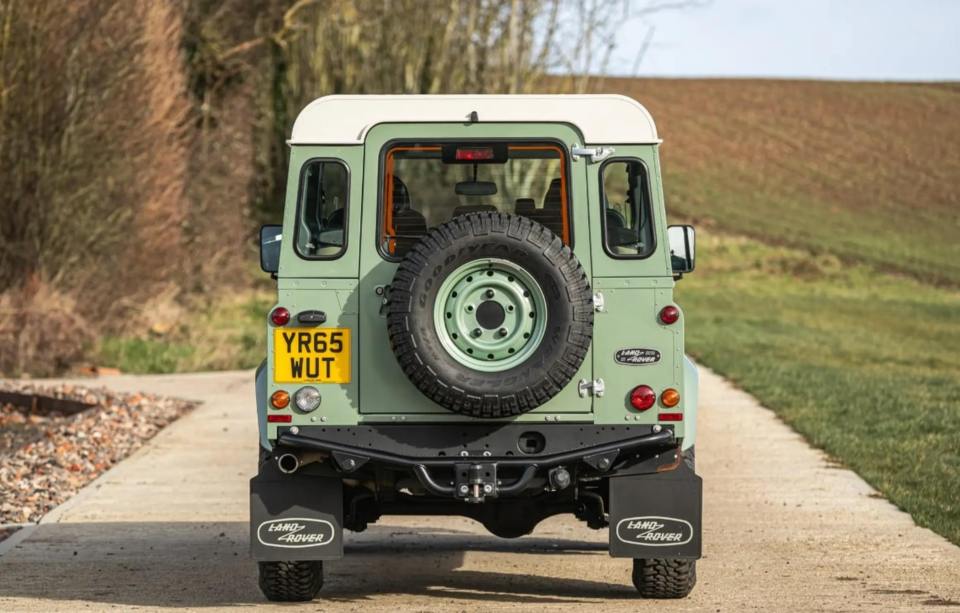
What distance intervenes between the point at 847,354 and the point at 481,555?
20.6 meters

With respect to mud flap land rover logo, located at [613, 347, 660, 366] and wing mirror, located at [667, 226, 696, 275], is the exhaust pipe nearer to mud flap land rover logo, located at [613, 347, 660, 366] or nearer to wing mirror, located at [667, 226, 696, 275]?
mud flap land rover logo, located at [613, 347, 660, 366]

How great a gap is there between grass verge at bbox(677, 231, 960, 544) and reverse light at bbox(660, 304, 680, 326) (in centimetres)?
330

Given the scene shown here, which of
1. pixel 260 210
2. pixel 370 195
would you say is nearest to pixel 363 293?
pixel 370 195

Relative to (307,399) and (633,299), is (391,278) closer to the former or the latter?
(307,399)

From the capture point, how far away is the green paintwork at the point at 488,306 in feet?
25.2

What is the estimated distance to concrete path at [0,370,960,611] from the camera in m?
8.52

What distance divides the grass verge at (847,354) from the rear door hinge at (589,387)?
3429mm

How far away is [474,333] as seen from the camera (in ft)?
25.2

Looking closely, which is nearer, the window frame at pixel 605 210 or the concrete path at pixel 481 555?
the window frame at pixel 605 210

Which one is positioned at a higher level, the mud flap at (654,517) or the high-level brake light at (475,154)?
the high-level brake light at (475,154)

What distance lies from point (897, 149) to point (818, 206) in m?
11.7

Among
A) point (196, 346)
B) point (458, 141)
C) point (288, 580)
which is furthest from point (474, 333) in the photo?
point (196, 346)

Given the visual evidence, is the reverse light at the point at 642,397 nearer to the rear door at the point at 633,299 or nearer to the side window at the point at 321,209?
the rear door at the point at 633,299

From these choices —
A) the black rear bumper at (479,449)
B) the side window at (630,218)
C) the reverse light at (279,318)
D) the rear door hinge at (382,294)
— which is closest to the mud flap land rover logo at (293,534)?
the black rear bumper at (479,449)
